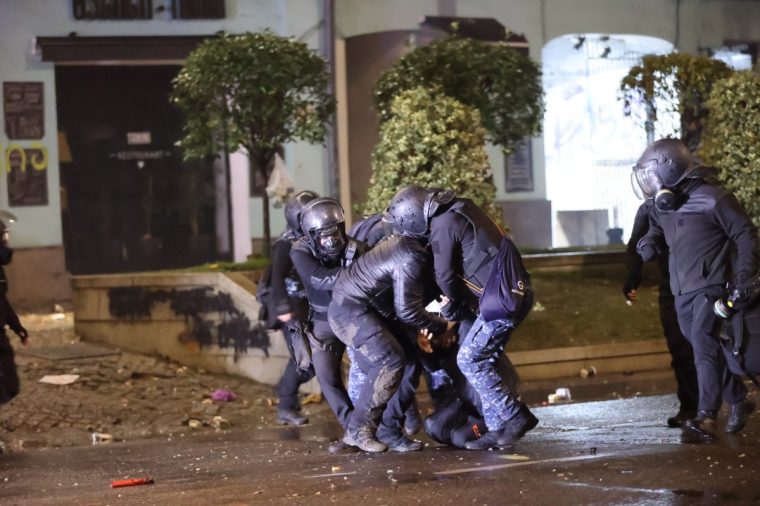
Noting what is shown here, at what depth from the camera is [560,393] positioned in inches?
454

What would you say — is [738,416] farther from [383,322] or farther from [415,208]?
[415,208]

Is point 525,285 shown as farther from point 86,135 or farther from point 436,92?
point 86,135

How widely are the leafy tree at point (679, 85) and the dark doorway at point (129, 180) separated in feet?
23.5

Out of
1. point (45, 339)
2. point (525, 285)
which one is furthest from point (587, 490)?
point (45, 339)

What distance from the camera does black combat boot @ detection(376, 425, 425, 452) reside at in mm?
8578

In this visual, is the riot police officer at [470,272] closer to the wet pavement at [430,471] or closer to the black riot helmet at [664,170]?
the wet pavement at [430,471]

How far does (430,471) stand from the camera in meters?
7.66

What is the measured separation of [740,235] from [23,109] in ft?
44.0

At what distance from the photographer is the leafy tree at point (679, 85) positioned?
16094mm

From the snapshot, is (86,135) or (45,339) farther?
(86,135)

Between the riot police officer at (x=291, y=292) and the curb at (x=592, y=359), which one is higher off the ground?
the riot police officer at (x=291, y=292)

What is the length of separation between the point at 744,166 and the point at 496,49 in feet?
13.0

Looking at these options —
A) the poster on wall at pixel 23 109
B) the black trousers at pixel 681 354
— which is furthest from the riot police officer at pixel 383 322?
the poster on wall at pixel 23 109

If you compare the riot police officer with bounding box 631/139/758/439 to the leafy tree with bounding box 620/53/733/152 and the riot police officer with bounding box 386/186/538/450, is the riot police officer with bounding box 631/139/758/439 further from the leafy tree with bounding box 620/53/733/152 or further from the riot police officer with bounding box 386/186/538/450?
the leafy tree with bounding box 620/53/733/152
